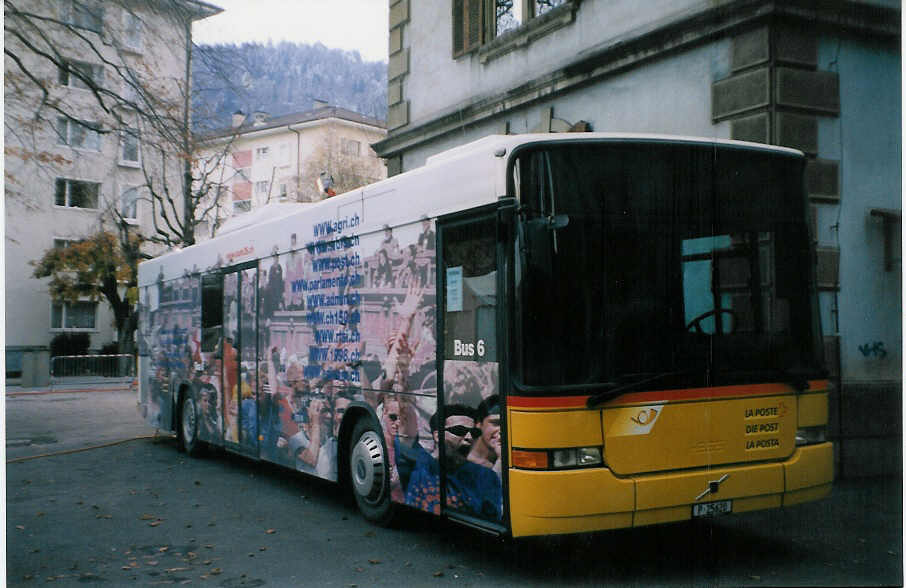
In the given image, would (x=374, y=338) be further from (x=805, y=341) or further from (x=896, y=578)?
(x=896, y=578)

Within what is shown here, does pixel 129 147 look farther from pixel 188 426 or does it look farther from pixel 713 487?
pixel 713 487

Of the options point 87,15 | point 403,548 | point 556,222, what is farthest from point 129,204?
point 556,222

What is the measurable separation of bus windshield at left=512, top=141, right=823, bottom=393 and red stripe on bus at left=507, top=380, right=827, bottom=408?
6 centimetres

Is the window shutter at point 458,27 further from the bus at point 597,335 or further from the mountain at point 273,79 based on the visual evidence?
the bus at point 597,335

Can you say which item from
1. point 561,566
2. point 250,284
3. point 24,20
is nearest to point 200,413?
point 250,284

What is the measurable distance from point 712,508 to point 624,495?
640mm

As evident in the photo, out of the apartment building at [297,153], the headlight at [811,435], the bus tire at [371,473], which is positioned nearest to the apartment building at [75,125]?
the apartment building at [297,153]

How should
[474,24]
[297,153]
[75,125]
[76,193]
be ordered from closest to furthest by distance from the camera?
[76,193]
[75,125]
[297,153]
[474,24]

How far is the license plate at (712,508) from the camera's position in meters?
5.79

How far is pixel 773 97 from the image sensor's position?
30.9 ft

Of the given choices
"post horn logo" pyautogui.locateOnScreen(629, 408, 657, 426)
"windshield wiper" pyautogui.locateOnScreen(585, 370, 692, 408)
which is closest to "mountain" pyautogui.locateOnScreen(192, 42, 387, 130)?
"windshield wiper" pyautogui.locateOnScreen(585, 370, 692, 408)

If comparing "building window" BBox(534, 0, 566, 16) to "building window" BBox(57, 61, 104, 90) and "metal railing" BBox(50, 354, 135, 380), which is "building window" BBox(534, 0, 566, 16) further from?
"metal railing" BBox(50, 354, 135, 380)

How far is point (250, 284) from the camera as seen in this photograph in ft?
33.1

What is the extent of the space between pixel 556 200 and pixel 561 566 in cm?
236
